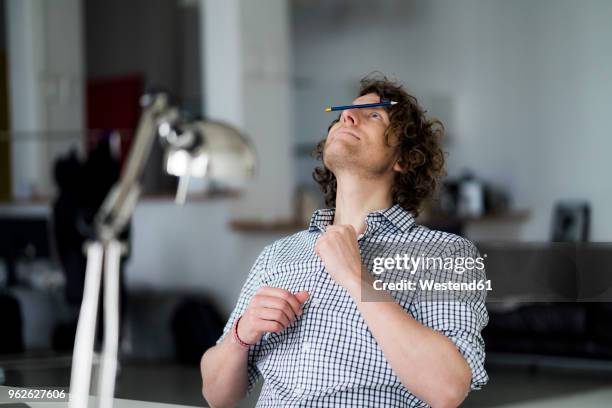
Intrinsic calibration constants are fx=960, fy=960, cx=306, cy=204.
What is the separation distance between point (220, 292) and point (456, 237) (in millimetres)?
4344

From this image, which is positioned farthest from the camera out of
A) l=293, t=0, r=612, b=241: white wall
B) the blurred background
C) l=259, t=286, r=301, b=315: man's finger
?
l=293, t=0, r=612, b=241: white wall

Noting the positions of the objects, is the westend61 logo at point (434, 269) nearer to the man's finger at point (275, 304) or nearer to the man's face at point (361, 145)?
the man's finger at point (275, 304)

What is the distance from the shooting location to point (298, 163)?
7523mm

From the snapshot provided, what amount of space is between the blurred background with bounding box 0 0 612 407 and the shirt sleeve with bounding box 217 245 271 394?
7.61 ft

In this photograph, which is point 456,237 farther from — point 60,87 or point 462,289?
point 60,87

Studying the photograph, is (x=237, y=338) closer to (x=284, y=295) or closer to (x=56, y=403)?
(x=284, y=295)

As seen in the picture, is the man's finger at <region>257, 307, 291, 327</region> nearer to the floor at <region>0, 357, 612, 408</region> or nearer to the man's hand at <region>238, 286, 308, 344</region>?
the man's hand at <region>238, 286, 308, 344</region>

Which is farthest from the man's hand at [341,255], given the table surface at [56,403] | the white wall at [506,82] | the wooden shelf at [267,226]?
the white wall at [506,82]

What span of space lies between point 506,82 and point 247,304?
18.4 ft

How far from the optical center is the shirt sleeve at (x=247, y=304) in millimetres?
1854

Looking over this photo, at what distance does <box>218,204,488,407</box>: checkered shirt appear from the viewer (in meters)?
1.64

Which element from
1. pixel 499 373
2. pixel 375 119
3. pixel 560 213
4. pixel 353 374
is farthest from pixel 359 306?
pixel 560 213

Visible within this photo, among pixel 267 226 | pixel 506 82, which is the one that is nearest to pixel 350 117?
pixel 267 226

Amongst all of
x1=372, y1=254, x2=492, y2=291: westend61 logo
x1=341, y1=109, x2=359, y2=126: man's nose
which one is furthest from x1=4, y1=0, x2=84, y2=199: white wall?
x1=372, y1=254, x2=492, y2=291: westend61 logo
